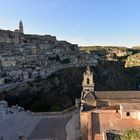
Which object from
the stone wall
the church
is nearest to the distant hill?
the stone wall

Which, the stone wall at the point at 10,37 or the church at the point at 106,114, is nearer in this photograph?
the church at the point at 106,114

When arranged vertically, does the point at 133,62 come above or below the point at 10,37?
below

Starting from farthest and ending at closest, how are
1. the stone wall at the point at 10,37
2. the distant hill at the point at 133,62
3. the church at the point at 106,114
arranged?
1. the distant hill at the point at 133,62
2. the stone wall at the point at 10,37
3. the church at the point at 106,114

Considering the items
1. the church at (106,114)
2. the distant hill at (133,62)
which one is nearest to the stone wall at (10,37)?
the distant hill at (133,62)

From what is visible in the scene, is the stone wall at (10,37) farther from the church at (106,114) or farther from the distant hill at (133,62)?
the church at (106,114)

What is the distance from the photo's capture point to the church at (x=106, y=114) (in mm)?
23641

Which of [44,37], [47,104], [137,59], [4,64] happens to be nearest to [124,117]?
[47,104]

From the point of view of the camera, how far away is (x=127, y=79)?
343 ft

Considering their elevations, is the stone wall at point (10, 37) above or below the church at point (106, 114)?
above

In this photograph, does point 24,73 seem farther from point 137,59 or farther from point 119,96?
point 137,59

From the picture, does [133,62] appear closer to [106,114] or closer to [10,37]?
[10,37]

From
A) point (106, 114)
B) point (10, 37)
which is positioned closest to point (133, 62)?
point (10, 37)

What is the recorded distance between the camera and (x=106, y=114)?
28141 millimetres

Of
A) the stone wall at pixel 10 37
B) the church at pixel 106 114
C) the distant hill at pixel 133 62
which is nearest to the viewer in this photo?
the church at pixel 106 114
